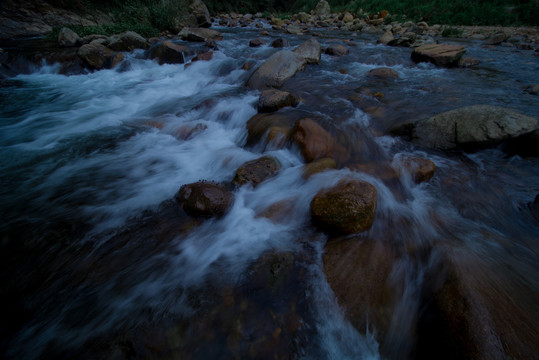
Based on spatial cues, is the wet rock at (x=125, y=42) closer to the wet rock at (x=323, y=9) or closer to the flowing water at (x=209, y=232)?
the flowing water at (x=209, y=232)

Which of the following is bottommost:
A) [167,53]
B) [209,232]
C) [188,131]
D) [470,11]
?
[209,232]

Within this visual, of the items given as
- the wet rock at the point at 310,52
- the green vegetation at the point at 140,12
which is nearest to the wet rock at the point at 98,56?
the green vegetation at the point at 140,12

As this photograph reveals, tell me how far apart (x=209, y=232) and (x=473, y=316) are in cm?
233

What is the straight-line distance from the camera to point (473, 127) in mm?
3518

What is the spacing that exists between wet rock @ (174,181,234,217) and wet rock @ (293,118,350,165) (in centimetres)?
143

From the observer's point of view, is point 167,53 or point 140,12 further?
point 140,12

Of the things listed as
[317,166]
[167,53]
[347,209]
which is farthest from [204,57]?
[347,209]

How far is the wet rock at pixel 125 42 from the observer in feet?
30.0

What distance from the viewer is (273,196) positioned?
9.82 ft

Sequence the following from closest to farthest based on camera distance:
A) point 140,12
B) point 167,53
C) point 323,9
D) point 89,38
A: point 167,53
point 89,38
point 140,12
point 323,9

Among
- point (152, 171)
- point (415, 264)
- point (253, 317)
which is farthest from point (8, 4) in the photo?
point (415, 264)

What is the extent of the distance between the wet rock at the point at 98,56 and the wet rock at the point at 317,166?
9.28 meters

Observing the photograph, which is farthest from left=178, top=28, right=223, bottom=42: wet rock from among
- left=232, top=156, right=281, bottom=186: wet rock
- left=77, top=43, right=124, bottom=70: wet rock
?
left=232, top=156, right=281, bottom=186: wet rock

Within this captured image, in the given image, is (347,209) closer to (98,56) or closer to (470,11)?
(98,56)
